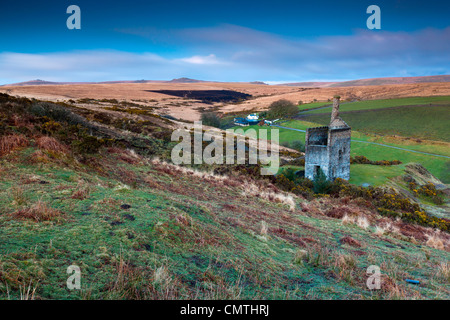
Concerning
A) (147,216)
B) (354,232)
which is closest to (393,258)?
(354,232)

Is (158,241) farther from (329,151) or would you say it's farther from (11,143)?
(329,151)

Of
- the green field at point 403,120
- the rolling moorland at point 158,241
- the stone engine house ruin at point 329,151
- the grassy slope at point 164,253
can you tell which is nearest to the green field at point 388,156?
the stone engine house ruin at point 329,151

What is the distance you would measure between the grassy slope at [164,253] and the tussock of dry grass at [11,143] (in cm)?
41

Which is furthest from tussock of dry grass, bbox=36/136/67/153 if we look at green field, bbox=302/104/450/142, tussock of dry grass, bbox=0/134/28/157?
green field, bbox=302/104/450/142

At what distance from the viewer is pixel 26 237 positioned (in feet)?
14.5

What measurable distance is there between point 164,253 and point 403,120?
292 feet

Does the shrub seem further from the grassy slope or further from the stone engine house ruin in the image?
the grassy slope

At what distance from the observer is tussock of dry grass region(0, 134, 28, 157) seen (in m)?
8.88

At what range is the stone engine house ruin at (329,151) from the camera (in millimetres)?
25422

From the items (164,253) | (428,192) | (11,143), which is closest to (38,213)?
(164,253)

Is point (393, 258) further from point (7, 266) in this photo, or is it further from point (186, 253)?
point (7, 266)

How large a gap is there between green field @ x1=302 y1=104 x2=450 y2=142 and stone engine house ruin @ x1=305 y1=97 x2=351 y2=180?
4721 centimetres

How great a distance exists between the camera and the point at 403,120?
253ft
